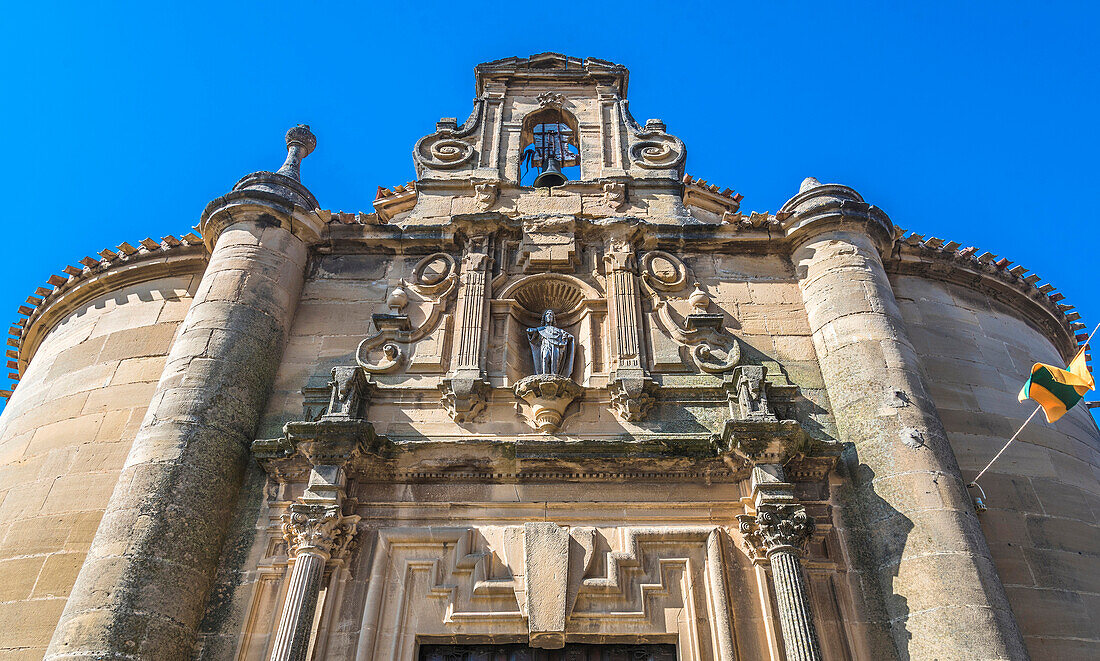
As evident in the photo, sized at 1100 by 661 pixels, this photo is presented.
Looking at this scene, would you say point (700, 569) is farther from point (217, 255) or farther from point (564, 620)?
point (217, 255)

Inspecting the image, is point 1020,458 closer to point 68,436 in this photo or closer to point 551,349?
point 551,349

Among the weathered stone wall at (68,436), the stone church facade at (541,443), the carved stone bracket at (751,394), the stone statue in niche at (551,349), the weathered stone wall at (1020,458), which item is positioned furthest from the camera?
the stone statue in niche at (551,349)

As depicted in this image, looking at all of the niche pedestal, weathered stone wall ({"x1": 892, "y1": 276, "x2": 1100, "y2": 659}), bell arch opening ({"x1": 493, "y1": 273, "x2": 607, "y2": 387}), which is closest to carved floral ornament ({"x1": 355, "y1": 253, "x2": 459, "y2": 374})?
bell arch opening ({"x1": 493, "y1": 273, "x2": 607, "y2": 387})

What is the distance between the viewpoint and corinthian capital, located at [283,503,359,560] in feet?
24.1

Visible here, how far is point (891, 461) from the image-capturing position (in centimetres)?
786

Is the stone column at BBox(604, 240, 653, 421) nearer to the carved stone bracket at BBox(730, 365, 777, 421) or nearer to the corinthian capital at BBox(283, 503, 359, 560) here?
the carved stone bracket at BBox(730, 365, 777, 421)

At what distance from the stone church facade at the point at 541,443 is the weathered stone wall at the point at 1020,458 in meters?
0.04

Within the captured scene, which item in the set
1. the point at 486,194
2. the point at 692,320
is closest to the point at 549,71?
the point at 486,194

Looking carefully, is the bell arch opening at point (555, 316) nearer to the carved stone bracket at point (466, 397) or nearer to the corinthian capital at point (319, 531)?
the carved stone bracket at point (466, 397)

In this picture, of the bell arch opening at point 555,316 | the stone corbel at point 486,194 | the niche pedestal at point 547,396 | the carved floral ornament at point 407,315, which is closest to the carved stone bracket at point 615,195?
the stone corbel at point 486,194

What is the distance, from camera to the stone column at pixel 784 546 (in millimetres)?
6738

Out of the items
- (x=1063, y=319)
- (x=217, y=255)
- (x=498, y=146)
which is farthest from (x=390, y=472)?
(x=1063, y=319)

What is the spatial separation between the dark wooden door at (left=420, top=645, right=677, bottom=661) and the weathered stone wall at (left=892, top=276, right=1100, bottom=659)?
3.50m

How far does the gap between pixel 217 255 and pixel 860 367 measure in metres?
7.60
